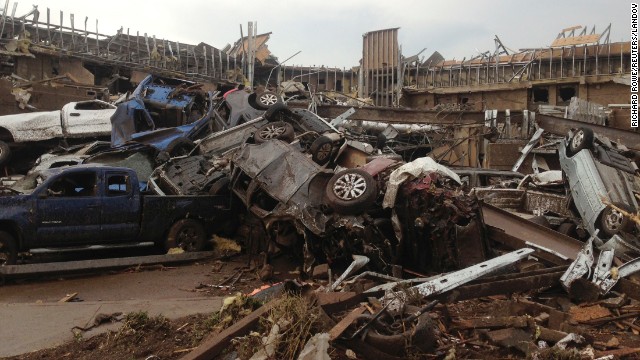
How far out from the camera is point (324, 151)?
34.3ft

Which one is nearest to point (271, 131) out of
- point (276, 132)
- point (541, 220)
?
point (276, 132)

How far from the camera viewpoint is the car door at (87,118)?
1433cm

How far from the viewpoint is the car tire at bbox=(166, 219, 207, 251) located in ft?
31.4

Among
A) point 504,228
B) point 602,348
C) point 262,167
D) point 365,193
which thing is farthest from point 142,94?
point 602,348

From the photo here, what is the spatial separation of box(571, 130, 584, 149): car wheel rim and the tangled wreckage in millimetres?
40

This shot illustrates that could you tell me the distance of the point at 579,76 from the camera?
23.7m

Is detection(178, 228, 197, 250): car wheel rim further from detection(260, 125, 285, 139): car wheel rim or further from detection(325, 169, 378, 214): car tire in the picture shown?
detection(325, 169, 378, 214): car tire

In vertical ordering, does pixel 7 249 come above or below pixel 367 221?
below

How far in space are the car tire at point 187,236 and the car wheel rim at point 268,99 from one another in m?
5.41

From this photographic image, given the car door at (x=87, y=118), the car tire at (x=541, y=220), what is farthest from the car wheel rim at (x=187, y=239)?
the car door at (x=87, y=118)

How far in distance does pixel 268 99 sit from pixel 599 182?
904 cm

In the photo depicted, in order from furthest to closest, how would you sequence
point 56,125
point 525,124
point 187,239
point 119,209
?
point 525,124 → point 56,125 → point 187,239 → point 119,209

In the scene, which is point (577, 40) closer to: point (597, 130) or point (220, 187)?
point (597, 130)

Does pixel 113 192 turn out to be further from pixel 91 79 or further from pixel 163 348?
pixel 91 79
